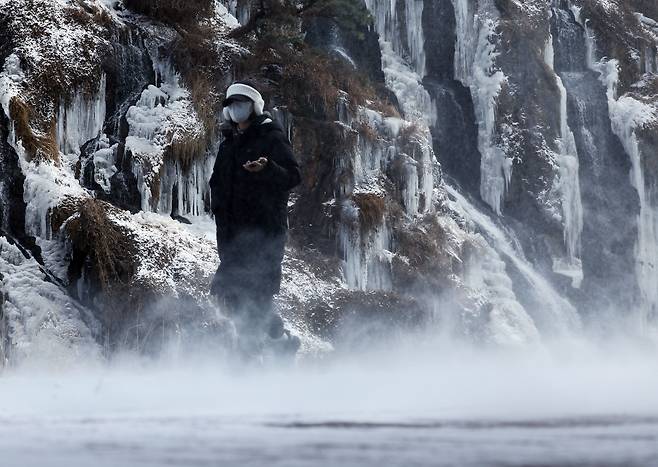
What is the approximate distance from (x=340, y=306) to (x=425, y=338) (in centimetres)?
179

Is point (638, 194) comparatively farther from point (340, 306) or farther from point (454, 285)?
point (340, 306)

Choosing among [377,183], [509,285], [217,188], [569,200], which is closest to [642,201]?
[569,200]

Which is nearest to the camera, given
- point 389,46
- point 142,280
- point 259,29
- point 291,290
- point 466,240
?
point 142,280

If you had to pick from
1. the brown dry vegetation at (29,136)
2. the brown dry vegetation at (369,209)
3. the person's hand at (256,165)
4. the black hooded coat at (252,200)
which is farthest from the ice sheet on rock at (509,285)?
the person's hand at (256,165)

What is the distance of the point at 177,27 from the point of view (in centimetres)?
1411

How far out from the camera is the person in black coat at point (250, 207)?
19.0ft

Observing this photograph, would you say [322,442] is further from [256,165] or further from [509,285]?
[509,285]

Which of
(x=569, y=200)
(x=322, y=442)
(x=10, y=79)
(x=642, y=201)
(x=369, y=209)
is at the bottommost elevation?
(x=322, y=442)

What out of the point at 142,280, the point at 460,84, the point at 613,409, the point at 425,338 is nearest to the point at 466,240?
the point at 425,338

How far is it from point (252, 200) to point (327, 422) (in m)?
2.97

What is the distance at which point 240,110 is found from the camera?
19.5ft

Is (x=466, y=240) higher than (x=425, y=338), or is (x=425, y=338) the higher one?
(x=466, y=240)

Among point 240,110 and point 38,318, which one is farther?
point 38,318

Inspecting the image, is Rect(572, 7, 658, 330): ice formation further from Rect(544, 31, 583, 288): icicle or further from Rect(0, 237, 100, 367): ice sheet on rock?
Rect(0, 237, 100, 367): ice sheet on rock
